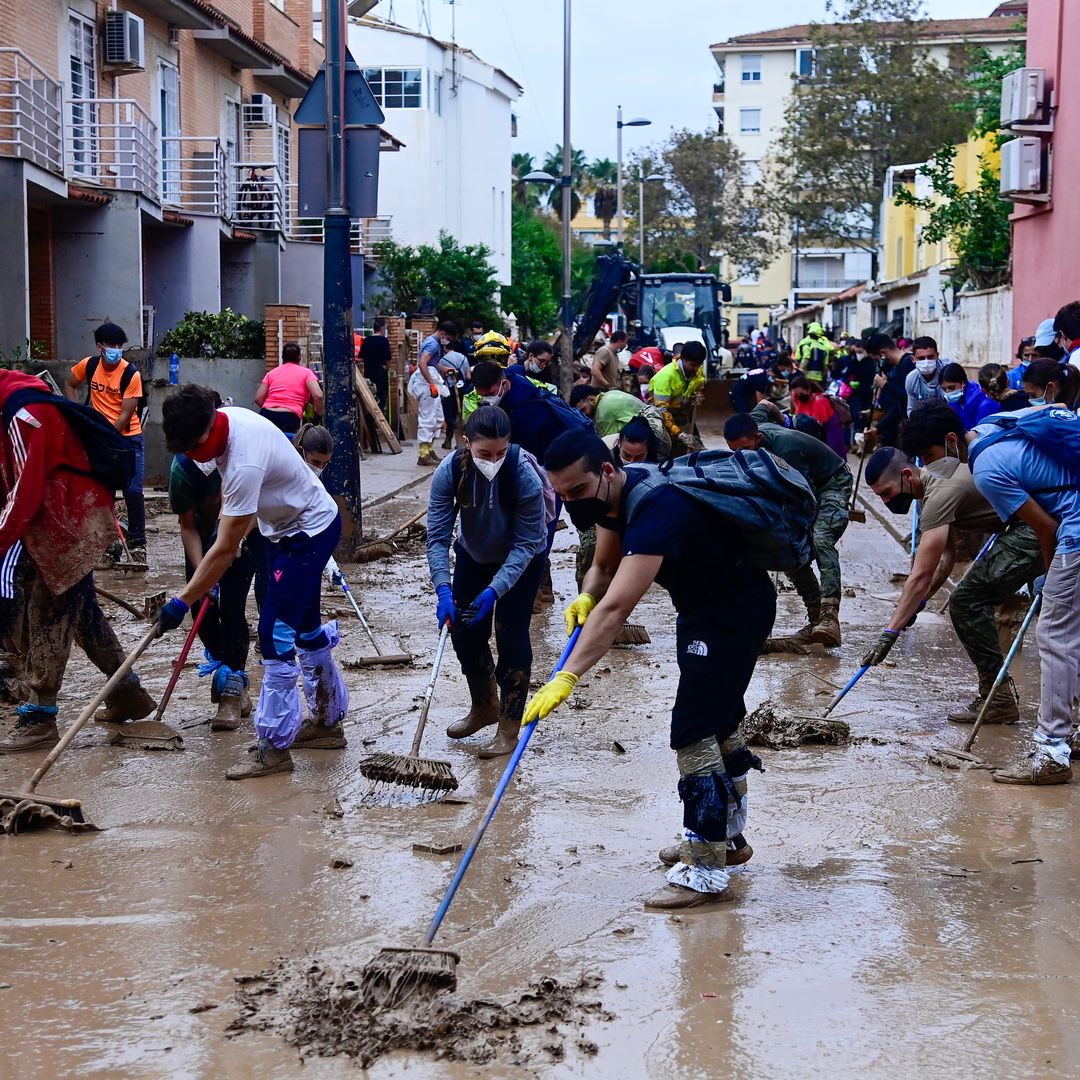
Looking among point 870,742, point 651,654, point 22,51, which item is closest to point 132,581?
point 651,654

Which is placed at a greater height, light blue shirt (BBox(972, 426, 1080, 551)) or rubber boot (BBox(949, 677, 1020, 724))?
light blue shirt (BBox(972, 426, 1080, 551))

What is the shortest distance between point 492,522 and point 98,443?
6.01 feet

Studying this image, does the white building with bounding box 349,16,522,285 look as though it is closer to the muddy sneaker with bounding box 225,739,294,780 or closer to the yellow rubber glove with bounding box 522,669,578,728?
the muddy sneaker with bounding box 225,739,294,780

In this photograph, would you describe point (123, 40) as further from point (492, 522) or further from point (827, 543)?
point (492, 522)

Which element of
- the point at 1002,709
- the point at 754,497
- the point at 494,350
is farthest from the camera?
the point at 494,350

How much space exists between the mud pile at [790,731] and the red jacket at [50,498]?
125 inches

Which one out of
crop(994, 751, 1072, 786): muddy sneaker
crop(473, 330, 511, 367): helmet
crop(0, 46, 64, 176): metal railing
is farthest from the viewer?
crop(0, 46, 64, 176): metal railing

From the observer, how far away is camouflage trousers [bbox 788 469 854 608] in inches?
372

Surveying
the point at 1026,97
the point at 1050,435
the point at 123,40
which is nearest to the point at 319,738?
the point at 1050,435

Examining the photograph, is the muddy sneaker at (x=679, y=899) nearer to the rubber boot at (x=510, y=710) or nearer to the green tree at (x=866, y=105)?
the rubber boot at (x=510, y=710)

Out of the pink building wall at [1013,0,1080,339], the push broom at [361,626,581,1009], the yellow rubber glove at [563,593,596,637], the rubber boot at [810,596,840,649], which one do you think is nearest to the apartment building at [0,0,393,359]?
the rubber boot at [810,596,840,649]

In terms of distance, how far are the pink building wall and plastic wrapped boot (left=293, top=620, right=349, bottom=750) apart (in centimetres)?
1290

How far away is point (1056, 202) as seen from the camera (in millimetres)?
18453

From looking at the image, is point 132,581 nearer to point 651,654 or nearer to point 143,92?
point 651,654
